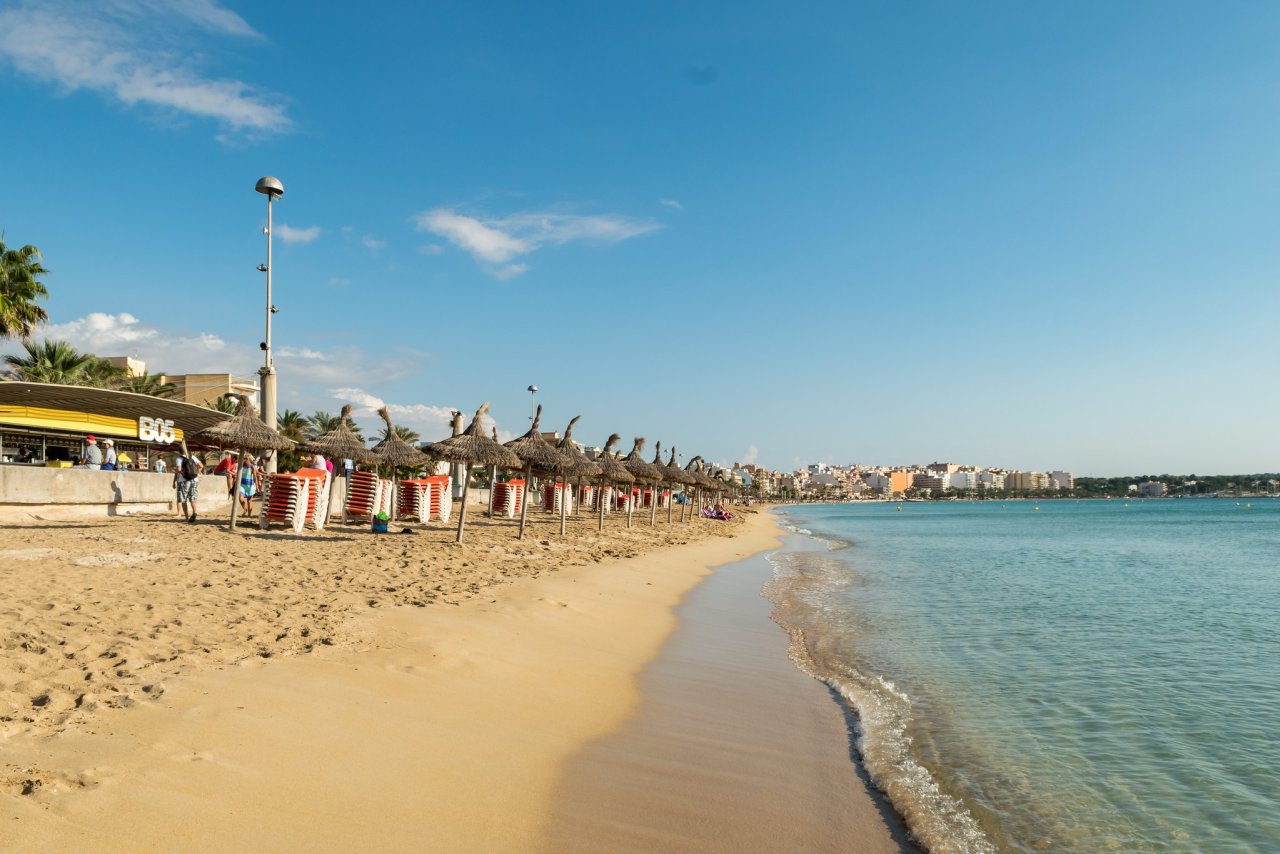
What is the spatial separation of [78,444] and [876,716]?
75.4 feet

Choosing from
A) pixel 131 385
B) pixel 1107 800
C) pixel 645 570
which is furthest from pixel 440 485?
pixel 131 385

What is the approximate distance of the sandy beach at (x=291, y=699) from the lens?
3.20 m

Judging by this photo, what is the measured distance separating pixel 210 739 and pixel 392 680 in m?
1.44

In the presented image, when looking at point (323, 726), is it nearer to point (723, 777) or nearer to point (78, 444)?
point (723, 777)

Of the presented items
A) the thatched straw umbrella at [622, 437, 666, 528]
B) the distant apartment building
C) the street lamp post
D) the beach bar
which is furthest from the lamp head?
the distant apartment building

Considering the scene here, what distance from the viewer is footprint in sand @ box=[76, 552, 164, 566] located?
885 cm

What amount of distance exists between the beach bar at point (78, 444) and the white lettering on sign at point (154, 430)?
0.07 feet

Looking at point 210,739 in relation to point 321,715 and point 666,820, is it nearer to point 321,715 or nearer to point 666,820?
point 321,715

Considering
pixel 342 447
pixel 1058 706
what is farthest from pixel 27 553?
pixel 1058 706

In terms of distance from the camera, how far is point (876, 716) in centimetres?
601

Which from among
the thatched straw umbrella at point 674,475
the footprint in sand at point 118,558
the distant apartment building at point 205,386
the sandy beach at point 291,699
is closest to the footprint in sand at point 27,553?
the sandy beach at point 291,699

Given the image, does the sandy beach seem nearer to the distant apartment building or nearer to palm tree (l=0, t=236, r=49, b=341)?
palm tree (l=0, t=236, r=49, b=341)

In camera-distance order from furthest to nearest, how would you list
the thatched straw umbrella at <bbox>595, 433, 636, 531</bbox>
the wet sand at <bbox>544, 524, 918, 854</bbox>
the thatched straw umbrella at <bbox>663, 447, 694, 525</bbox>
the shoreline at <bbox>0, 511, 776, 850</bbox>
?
the thatched straw umbrella at <bbox>663, 447, 694, 525</bbox>
the thatched straw umbrella at <bbox>595, 433, 636, 531</bbox>
the wet sand at <bbox>544, 524, 918, 854</bbox>
the shoreline at <bbox>0, 511, 776, 850</bbox>

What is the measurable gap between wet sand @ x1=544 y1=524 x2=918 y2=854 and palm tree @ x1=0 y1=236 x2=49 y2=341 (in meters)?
23.9
